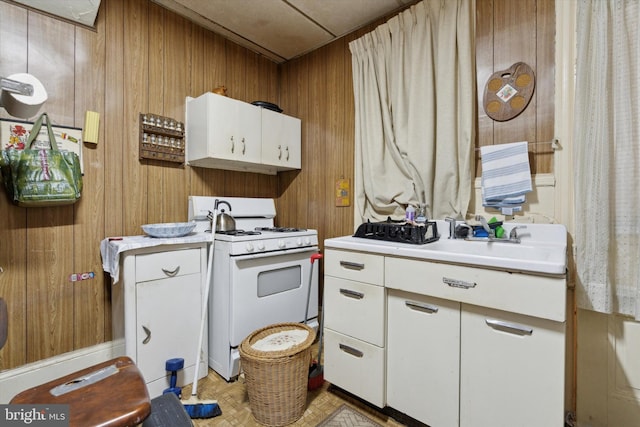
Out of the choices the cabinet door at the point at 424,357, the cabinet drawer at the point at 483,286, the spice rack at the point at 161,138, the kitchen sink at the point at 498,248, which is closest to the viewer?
the cabinet drawer at the point at 483,286

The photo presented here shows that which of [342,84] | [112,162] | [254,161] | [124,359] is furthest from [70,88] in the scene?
[342,84]

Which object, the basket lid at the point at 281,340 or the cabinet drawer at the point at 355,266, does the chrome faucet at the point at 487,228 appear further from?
the basket lid at the point at 281,340

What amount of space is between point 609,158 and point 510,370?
1.07 metres

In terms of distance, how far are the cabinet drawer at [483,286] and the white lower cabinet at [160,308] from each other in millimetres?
1235

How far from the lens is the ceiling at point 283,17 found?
212 centimetres

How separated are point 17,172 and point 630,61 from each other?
304cm

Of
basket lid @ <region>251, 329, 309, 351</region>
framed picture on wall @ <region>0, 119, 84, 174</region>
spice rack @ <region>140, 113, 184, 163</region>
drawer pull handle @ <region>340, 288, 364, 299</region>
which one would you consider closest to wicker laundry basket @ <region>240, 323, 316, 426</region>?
basket lid @ <region>251, 329, 309, 351</region>

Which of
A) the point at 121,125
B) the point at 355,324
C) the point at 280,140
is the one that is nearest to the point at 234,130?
the point at 280,140

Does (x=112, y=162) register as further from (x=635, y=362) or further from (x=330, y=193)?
(x=635, y=362)

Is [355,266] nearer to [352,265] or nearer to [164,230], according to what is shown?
[352,265]

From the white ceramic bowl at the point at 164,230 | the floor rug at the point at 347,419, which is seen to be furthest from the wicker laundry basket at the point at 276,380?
the white ceramic bowl at the point at 164,230

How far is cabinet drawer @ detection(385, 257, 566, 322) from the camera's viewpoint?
1.05 meters

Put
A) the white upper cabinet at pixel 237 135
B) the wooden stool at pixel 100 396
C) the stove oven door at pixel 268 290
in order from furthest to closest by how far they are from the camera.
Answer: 1. the white upper cabinet at pixel 237 135
2. the stove oven door at pixel 268 290
3. the wooden stool at pixel 100 396

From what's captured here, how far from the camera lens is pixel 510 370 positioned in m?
1.15
